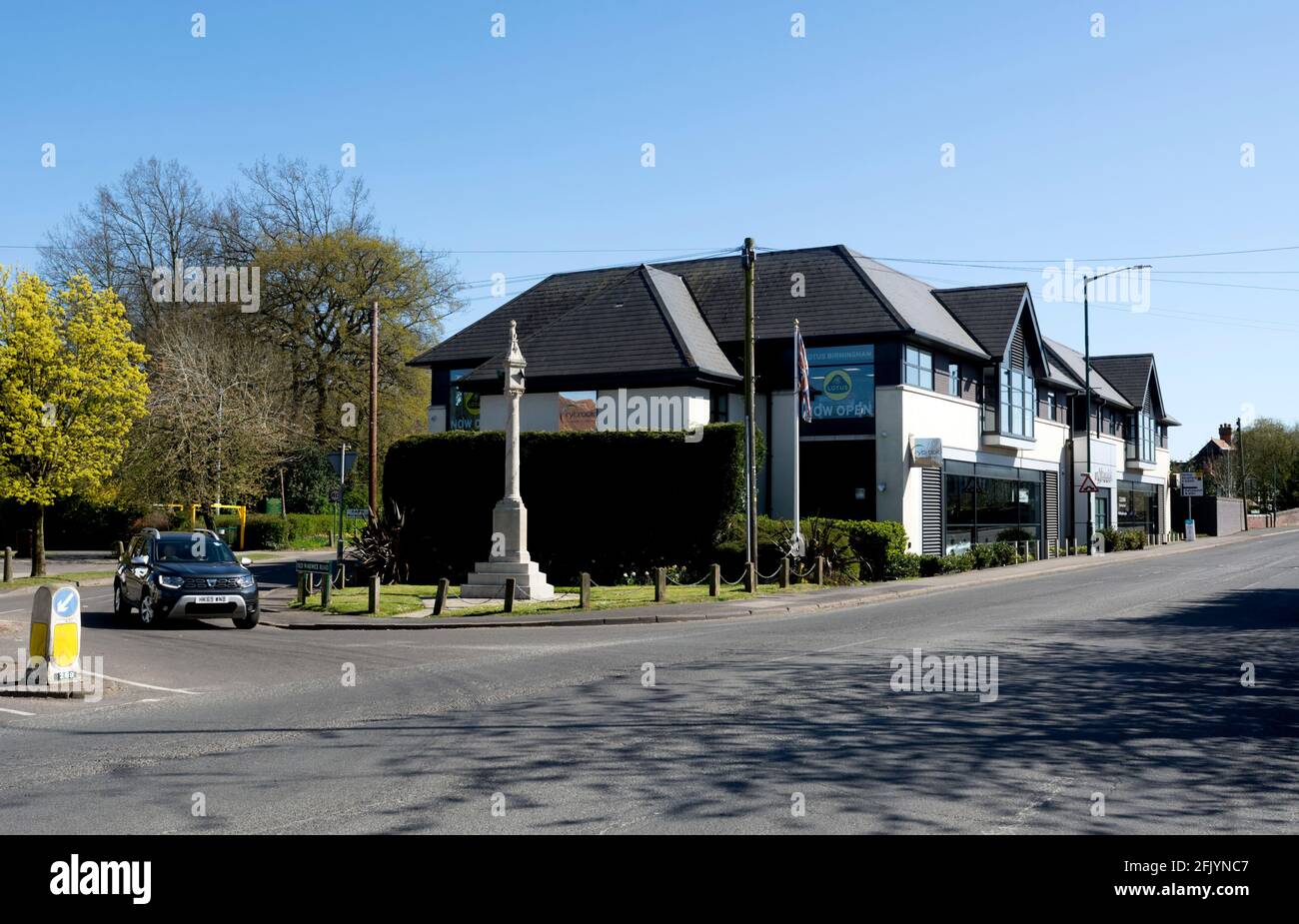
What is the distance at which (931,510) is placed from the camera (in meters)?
35.5

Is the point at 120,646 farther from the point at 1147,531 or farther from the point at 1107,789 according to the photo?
the point at 1147,531

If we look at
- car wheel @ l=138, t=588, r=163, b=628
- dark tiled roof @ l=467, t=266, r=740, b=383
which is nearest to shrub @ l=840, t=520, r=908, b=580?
dark tiled roof @ l=467, t=266, r=740, b=383

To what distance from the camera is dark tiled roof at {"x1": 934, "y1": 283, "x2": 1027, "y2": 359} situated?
39.9 metres

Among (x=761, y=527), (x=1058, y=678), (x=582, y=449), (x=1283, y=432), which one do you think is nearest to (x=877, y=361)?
(x=761, y=527)

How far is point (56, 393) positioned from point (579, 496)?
16.4m

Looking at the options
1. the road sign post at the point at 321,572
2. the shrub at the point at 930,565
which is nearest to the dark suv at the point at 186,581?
the road sign post at the point at 321,572

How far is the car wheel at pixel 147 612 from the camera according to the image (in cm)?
1948

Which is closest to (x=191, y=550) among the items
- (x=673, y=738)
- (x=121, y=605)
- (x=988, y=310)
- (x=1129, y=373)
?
(x=121, y=605)

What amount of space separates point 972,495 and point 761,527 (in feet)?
41.3

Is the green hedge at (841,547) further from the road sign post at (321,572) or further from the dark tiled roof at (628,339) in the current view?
the road sign post at (321,572)

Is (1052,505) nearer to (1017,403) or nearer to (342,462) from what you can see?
(1017,403)

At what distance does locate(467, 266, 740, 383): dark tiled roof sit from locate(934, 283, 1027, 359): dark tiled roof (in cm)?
1051

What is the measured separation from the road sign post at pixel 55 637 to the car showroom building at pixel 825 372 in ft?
64.8
